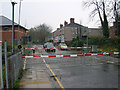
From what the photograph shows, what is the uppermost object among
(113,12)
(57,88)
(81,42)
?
(113,12)

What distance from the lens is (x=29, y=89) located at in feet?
19.3

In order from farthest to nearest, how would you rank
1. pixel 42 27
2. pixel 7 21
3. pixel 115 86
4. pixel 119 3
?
pixel 42 27, pixel 7 21, pixel 119 3, pixel 115 86

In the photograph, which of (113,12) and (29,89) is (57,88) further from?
(113,12)

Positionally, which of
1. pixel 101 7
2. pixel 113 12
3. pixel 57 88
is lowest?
pixel 57 88

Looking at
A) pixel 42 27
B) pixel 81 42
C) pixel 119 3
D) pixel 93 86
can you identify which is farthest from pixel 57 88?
pixel 42 27

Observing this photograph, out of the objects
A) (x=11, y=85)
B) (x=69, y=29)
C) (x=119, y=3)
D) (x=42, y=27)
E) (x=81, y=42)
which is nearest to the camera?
(x=11, y=85)

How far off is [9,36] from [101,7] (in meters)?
27.4

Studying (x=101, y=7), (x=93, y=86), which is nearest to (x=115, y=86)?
(x=93, y=86)

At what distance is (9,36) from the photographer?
4244 cm

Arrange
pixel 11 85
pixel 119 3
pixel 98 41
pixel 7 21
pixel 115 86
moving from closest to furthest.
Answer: pixel 11 85 → pixel 115 86 → pixel 119 3 → pixel 98 41 → pixel 7 21

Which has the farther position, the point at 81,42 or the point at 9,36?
the point at 9,36

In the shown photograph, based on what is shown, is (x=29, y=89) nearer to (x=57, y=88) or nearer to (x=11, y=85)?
(x=11, y=85)

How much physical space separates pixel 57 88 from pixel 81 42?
90.3 ft

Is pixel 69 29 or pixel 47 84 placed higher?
pixel 69 29
